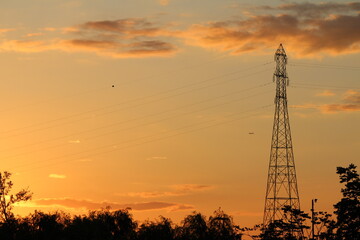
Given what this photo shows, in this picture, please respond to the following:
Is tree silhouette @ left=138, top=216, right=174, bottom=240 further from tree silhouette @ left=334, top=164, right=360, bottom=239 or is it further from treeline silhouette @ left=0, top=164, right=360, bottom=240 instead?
tree silhouette @ left=334, top=164, right=360, bottom=239

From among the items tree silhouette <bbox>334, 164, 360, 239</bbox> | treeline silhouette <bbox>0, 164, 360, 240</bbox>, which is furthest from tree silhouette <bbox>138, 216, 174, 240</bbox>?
tree silhouette <bbox>334, 164, 360, 239</bbox>

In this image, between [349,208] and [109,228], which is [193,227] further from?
[349,208]

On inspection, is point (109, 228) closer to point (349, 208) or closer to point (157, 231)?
point (157, 231)

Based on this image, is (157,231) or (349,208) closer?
(349,208)

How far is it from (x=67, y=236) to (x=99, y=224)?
1429 centimetres

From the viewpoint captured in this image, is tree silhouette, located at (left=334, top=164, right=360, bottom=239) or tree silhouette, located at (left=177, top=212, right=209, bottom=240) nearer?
tree silhouette, located at (left=334, top=164, right=360, bottom=239)

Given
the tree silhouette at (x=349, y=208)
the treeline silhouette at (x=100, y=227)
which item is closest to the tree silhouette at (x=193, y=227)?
the treeline silhouette at (x=100, y=227)

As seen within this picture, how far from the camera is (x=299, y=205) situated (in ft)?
365

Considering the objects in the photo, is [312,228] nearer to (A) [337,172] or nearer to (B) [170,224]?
(A) [337,172]

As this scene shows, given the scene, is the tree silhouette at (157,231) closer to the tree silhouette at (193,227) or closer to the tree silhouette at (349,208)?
the tree silhouette at (193,227)

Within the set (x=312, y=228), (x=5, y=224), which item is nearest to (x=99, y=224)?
(x=5, y=224)

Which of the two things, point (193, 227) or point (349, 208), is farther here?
point (193, 227)

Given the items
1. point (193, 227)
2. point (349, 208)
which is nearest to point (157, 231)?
→ point (193, 227)

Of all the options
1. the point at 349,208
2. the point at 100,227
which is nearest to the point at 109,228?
the point at 100,227
